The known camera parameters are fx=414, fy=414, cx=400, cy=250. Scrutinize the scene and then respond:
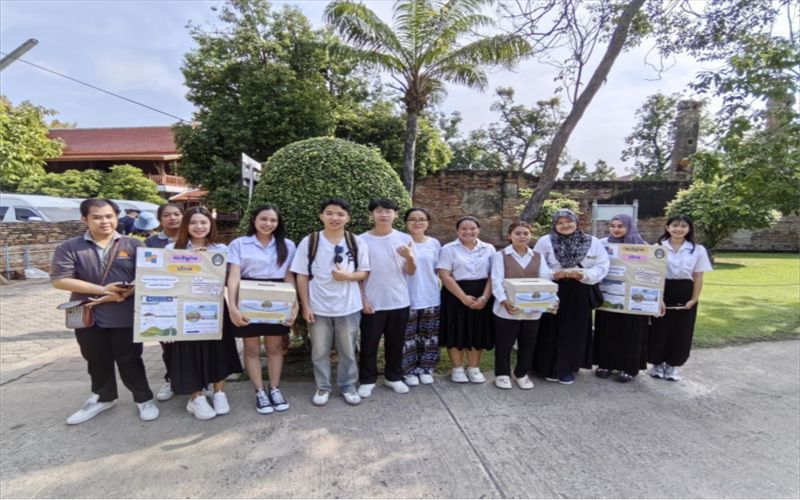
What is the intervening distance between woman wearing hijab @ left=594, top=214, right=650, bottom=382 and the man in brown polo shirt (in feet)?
12.5

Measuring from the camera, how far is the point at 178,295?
9.39ft

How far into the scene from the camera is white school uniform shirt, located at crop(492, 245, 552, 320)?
3.42 m

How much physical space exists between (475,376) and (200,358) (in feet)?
7.60

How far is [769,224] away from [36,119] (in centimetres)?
2040

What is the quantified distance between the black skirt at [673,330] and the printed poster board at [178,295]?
3.78 metres

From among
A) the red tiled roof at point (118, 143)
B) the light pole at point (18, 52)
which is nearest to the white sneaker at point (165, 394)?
the light pole at point (18, 52)

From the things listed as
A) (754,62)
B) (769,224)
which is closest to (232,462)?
(754,62)

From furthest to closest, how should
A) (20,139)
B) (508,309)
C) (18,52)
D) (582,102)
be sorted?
(20,139) < (18,52) < (582,102) < (508,309)

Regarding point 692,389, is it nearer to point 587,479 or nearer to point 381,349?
point 587,479

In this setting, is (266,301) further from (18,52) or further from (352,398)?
(18,52)

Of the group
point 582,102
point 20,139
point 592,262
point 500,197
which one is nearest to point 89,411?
point 592,262

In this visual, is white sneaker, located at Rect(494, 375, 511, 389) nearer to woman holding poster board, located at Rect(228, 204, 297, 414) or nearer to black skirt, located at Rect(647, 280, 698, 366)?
black skirt, located at Rect(647, 280, 698, 366)

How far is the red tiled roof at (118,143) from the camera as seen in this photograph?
2395 cm

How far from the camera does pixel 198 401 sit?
10.3 feet
